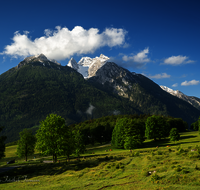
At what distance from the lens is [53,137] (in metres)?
47.7

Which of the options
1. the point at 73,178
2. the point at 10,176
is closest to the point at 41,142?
the point at 10,176

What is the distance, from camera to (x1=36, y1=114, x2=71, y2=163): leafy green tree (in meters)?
45.5

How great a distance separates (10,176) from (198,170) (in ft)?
126

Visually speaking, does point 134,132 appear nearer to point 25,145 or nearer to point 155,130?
point 155,130

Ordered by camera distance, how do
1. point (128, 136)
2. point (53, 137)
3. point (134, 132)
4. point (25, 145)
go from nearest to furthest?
point (53, 137) < point (25, 145) < point (128, 136) < point (134, 132)

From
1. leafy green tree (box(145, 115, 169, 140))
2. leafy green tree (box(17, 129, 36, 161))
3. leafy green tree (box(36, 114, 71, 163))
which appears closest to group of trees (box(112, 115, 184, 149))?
leafy green tree (box(145, 115, 169, 140))

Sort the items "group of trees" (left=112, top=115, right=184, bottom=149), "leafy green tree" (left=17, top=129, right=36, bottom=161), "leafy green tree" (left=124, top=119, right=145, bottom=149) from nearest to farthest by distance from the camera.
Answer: "leafy green tree" (left=124, top=119, right=145, bottom=149) < "leafy green tree" (left=17, top=129, right=36, bottom=161) < "group of trees" (left=112, top=115, right=184, bottom=149)

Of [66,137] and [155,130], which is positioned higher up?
[66,137]

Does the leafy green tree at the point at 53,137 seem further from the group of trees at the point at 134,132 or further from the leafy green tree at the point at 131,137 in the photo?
the group of trees at the point at 134,132

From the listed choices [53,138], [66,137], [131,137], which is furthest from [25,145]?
[131,137]

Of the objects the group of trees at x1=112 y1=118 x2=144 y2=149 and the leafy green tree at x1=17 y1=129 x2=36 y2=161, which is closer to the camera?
the group of trees at x1=112 y1=118 x2=144 y2=149

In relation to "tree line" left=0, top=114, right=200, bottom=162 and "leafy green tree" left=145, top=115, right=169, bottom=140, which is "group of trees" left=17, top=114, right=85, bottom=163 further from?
"leafy green tree" left=145, top=115, right=169, bottom=140

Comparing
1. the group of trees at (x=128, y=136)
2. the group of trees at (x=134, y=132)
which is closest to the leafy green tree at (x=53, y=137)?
the group of trees at (x=128, y=136)

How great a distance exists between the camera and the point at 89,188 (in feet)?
76.5
